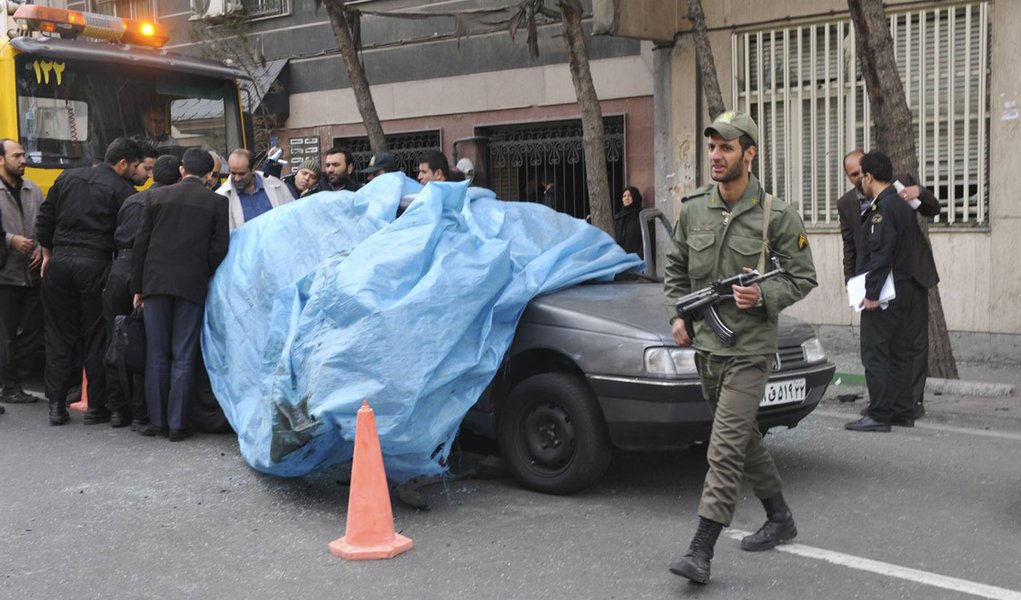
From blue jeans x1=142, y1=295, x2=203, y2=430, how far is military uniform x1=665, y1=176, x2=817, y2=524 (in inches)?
143

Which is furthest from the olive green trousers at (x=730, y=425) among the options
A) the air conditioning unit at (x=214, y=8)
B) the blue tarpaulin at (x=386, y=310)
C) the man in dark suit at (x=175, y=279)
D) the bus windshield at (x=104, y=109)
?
the air conditioning unit at (x=214, y=8)

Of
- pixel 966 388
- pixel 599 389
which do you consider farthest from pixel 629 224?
pixel 599 389

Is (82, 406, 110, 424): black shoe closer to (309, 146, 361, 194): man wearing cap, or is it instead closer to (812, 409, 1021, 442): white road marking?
(309, 146, 361, 194): man wearing cap

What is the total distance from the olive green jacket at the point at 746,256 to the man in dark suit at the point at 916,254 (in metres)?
3.09

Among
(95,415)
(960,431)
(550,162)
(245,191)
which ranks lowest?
(960,431)

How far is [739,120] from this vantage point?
453 cm

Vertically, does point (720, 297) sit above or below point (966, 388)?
above

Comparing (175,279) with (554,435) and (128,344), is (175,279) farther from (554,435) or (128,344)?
(554,435)

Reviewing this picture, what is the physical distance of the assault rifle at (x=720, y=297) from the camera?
441 centimetres

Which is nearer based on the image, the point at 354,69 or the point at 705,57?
the point at 705,57

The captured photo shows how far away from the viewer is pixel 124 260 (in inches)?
297

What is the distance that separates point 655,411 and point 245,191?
391 centimetres

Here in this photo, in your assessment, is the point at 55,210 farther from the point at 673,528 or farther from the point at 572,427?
the point at 673,528

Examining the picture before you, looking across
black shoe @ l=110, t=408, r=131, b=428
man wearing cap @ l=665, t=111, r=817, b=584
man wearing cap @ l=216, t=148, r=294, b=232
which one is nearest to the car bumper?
man wearing cap @ l=665, t=111, r=817, b=584
